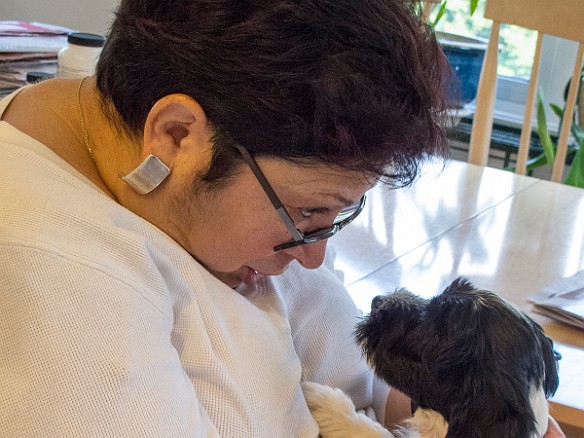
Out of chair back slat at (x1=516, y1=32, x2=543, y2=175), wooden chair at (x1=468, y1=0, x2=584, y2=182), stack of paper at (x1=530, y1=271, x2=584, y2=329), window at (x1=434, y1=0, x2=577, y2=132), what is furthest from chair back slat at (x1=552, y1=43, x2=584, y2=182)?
window at (x1=434, y1=0, x2=577, y2=132)

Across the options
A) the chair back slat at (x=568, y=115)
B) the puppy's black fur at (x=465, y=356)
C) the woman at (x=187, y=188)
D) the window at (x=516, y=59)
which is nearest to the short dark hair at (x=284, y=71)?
the woman at (x=187, y=188)

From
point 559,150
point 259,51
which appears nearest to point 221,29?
point 259,51

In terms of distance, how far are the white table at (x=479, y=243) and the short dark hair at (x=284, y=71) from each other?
0.46 m

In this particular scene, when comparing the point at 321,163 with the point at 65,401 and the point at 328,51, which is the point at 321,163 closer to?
the point at 328,51

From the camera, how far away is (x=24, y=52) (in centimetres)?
A: 200

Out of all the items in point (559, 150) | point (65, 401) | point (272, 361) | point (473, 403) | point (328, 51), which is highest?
point (328, 51)

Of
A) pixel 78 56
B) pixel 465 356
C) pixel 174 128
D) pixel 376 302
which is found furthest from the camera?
pixel 78 56

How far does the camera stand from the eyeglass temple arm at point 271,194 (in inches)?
35.4

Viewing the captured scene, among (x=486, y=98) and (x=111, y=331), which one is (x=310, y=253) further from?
(x=486, y=98)

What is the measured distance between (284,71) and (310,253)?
298mm

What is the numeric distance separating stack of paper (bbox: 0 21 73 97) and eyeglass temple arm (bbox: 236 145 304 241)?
103 cm

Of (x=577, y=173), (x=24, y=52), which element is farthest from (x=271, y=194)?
(x=577, y=173)

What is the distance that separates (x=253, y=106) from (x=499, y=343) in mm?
555

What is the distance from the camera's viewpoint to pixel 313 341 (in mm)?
1223
